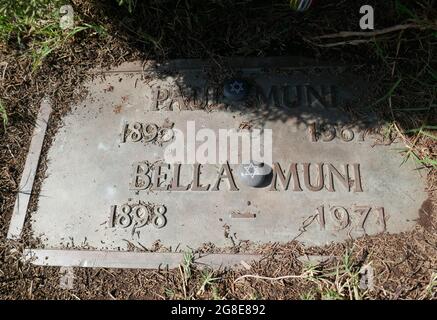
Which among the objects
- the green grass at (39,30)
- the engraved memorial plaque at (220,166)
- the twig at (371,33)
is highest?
the green grass at (39,30)

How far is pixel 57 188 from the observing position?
2.49m

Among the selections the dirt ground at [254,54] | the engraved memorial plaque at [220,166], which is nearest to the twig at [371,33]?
the dirt ground at [254,54]

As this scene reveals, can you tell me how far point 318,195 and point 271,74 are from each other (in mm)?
864

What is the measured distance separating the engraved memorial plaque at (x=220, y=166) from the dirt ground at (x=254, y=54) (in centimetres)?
11

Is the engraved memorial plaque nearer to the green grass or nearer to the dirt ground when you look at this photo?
the dirt ground

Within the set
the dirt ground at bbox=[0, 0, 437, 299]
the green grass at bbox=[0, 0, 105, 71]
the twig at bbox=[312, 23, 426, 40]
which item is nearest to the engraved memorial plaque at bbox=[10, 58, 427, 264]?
the dirt ground at bbox=[0, 0, 437, 299]

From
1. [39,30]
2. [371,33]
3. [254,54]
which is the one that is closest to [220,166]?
[254,54]

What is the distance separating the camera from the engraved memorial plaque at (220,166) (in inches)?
90.7

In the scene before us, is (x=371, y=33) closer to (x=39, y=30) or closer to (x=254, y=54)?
(x=254, y=54)

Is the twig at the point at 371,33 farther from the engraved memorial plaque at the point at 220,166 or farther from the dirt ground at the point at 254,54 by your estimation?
the engraved memorial plaque at the point at 220,166

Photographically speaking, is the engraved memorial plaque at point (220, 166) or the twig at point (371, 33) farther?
the twig at point (371, 33)
